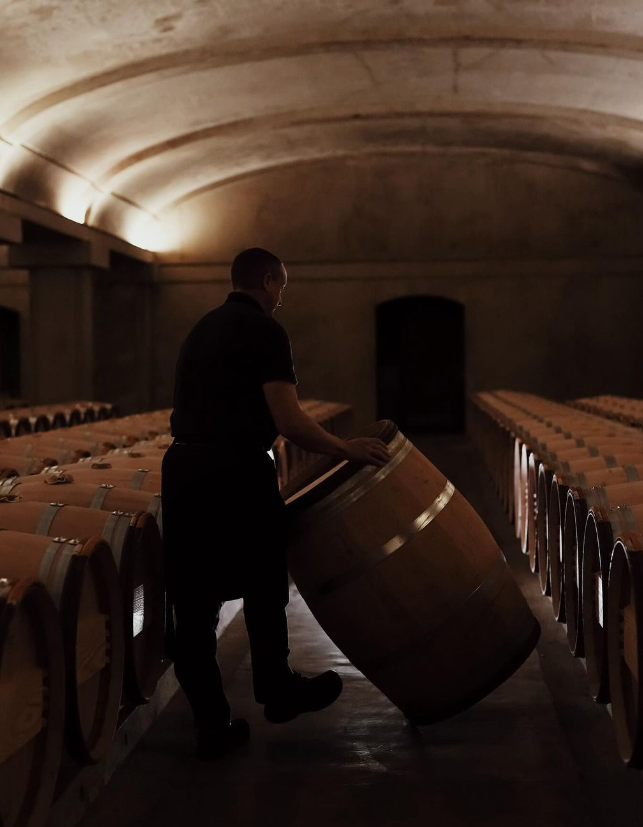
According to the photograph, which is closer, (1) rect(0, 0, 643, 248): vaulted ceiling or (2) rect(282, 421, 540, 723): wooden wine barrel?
(2) rect(282, 421, 540, 723): wooden wine barrel

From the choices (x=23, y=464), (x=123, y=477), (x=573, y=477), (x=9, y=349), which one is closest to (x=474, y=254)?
(x=9, y=349)

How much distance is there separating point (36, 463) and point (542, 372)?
41.8 ft

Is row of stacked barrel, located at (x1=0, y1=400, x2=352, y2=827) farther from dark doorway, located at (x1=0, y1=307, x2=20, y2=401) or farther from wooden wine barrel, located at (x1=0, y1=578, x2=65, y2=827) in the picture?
dark doorway, located at (x1=0, y1=307, x2=20, y2=401)

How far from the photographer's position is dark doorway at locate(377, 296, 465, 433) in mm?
17828

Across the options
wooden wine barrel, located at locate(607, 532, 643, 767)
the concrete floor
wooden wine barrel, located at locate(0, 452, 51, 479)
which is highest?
wooden wine barrel, located at locate(0, 452, 51, 479)

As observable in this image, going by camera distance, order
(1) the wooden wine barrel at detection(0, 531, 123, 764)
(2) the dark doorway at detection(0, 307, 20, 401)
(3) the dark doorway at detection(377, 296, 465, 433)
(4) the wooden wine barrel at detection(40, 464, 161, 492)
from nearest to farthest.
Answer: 1. (1) the wooden wine barrel at detection(0, 531, 123, 764)
2. (4) the wooden wine barrel at detection(40, 464, 161, 492)
3. (3) the dark doorway at detection(377, 296, 465, 433)
4. (2) the dark doorway at detection(0, 307, 20, 401)

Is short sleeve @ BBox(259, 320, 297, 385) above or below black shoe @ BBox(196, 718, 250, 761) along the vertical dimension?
above

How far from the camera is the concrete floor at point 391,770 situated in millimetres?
2635

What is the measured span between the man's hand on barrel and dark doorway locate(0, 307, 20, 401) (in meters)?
15.9

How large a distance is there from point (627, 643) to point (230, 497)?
47.2 inches

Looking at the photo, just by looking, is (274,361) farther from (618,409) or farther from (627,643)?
(618,409)

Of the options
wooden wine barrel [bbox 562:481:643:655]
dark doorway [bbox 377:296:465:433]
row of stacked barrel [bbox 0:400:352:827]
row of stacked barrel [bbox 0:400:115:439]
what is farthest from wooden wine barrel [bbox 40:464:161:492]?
dark doorway [bbox 377:296:465:433]

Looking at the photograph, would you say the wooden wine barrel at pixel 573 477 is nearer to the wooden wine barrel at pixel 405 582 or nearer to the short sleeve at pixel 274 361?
the wooden wine barrel at pixel 405 582

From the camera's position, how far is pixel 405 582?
293cm
